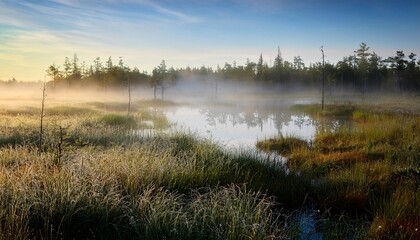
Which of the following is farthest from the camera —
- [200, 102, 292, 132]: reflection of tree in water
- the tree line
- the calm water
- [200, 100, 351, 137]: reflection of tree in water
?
the tree line

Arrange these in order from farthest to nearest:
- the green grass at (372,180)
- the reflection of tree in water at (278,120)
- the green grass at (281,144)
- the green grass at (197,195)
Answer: the reflection of tree in water at (278,120) → the green grass at (281,144) → the green grass at (372,180) → the green grass at (197,195)

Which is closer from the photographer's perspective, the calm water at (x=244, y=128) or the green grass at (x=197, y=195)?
the green grass at (x=197, y=195)

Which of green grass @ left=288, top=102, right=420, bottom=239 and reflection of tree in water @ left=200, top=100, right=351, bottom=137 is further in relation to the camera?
reflection of tree in water @ left=200, top=100, right=351, bottom=137

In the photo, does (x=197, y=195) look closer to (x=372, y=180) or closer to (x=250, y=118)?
(x=372, y=180)

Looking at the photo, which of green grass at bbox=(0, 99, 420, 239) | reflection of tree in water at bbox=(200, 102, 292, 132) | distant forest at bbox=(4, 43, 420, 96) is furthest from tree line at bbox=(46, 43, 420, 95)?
green grass at bbox=(0, 99, 420, 239)

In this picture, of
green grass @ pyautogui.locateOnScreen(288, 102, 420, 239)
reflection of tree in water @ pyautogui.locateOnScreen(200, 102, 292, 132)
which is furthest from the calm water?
green grass @ pyautogui.locateOnScreen(288, 102, 420, 239)

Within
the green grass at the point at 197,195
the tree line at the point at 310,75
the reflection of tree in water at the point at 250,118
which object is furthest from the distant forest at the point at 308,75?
the green grass at the point at 197,195

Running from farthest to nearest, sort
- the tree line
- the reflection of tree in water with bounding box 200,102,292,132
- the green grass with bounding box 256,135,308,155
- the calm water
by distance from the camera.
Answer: the tree line → the reflection of tree in water with bounding box 200,102,292,132 → the calm water → the green grass with bounding box 256,135,308,155

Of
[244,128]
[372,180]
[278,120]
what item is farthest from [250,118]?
[372,180]

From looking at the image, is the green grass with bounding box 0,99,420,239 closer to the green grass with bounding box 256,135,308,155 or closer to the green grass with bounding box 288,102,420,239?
the green grass with bounding box 288,102,420,239

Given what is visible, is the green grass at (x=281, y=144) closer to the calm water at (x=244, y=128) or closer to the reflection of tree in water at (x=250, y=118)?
the calm water at (x=244, y=128)

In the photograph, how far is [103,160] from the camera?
8156 millimetres

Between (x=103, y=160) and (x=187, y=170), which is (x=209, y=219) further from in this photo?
(x=103, y=160)

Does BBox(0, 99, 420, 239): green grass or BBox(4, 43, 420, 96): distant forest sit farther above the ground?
BBox(4, 43, 420, 96): distant forest
